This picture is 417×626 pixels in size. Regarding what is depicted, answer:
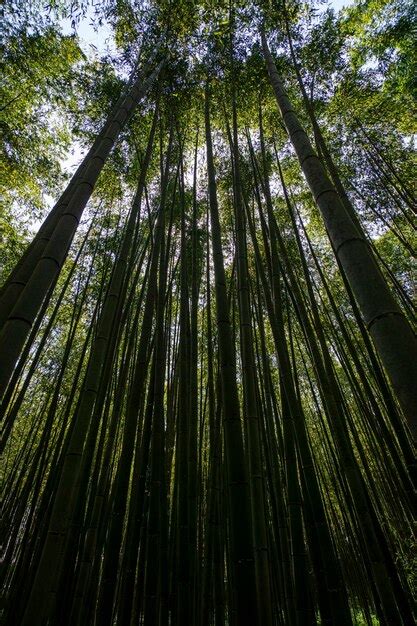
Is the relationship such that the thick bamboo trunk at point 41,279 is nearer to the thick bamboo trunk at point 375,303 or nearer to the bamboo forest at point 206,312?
the bamboo forest at point 206,312

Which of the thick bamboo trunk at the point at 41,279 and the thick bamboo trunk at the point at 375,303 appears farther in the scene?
the thick bamboo trunk at the point at 41,279

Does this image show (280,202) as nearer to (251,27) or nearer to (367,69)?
(367,69)

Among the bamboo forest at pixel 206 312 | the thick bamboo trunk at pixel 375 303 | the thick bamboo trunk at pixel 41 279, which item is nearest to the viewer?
the thick bamboo trunk at pixel 375 303

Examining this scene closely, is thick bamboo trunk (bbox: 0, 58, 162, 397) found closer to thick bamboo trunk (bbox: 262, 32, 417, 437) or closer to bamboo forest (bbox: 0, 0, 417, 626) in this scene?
bamboo forest (bbox: 0, 0, 417, 626)

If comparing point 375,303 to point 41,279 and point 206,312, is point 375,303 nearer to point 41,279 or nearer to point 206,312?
point 41,279

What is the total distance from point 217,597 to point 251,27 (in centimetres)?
552

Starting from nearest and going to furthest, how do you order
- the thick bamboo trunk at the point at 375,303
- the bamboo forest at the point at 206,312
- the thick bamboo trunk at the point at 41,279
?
the thick bamboo trunk at the point at 375,303
the thick bamboo trunk at the point at 41,279
the bamboo forest at the point at 206,312

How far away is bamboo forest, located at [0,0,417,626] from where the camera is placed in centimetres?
167

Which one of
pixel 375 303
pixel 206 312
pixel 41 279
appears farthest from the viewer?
pixel 206 312

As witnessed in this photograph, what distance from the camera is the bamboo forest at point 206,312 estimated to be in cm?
167

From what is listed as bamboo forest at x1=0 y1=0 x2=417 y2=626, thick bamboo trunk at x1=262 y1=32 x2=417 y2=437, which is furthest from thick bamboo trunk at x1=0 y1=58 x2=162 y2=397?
thick bamboo trunk at x1=262 y1=32 x2=417 y2=437

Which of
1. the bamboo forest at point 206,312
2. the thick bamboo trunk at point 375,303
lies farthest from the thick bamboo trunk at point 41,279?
the thick bamboo trunk at point 375,303

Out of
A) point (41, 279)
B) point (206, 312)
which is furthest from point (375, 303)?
point (206, 312)

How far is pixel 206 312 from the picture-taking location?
4.63 metres
